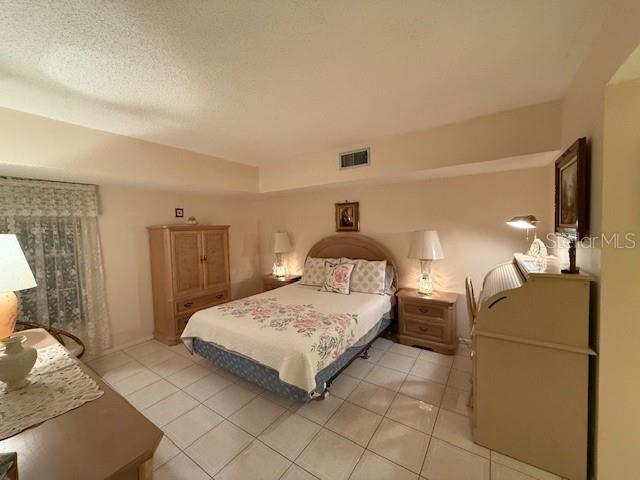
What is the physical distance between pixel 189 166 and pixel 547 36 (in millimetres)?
3230

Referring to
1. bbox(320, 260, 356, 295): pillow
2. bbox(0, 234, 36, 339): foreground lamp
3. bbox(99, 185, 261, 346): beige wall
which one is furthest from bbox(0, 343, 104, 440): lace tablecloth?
bbox(320, 260, 356, 295): pillow

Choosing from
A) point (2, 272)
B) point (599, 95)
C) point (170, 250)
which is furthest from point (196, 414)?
point (599, 95)

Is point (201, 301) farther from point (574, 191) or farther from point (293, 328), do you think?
point (574, 191)

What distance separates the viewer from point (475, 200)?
110 inches

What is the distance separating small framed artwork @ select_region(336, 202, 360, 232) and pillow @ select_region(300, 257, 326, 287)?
57 cm

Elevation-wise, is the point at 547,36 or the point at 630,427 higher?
the point at 547,36

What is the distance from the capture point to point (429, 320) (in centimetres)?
280

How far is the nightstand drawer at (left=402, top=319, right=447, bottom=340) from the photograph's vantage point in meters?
2.75

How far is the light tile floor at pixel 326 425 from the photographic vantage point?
1486 millimetres

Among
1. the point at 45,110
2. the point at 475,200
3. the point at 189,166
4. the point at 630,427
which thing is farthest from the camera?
the point at 189,166

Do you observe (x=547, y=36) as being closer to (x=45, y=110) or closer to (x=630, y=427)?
(x=630, y=427)

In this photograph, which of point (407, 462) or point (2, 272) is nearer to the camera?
point (2, 272)

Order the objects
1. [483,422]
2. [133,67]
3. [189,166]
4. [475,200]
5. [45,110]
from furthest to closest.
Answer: [189,166] < [475,200] < [45,110] < [483,422] < [133,67]

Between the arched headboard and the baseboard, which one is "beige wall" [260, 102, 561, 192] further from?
the baseboard
